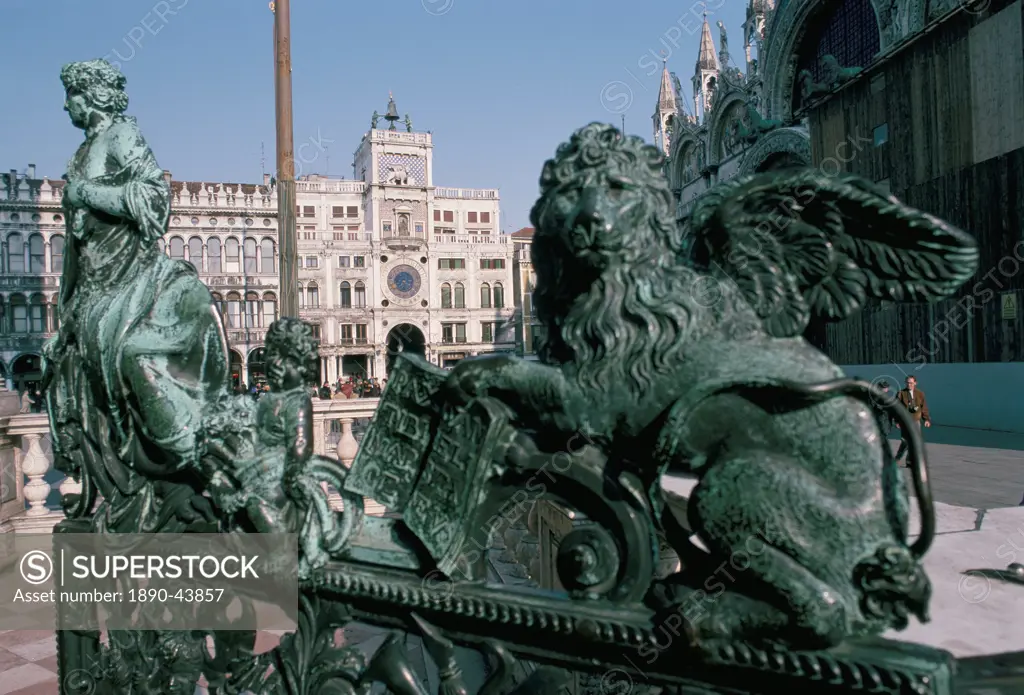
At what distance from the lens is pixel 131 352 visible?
2.40 metres

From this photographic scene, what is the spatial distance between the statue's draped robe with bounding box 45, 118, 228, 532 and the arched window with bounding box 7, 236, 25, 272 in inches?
1615

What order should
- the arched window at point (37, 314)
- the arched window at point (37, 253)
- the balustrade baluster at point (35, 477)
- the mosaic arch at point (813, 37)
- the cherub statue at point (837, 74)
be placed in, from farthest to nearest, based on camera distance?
the arched window at point (37, 253), the arched window at point (37, 314), the mosaic arch at point (813, 37), the cherub statue at point (837, 74), the balustrade baluster at point (35, 477)

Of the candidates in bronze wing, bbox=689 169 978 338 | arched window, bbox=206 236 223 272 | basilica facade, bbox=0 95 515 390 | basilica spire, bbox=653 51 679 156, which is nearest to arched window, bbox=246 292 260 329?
basilica facade, bbox=0 95 515 390

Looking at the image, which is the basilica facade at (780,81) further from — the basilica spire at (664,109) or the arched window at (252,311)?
the arched window at (252,311)

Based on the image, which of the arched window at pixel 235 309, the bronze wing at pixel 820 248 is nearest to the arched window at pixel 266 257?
the arched window at pixel 235 309

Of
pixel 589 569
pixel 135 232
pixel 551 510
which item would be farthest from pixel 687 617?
pixel 551 510

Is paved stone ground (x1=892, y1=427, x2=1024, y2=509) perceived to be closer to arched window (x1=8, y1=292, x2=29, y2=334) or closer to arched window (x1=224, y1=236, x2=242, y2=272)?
arched window (x1=224, y1=236, x2=242, y2=272)

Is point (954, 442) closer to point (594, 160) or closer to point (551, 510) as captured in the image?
point (551, 510)

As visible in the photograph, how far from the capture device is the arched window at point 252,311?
41.2m

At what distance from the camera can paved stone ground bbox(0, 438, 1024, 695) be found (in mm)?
2020

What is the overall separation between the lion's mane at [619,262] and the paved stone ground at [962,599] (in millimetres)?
1176

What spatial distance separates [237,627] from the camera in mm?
2254

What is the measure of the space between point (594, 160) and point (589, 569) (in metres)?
0.92

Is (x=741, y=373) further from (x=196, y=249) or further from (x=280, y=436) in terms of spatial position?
A: (x=196, y=249)
